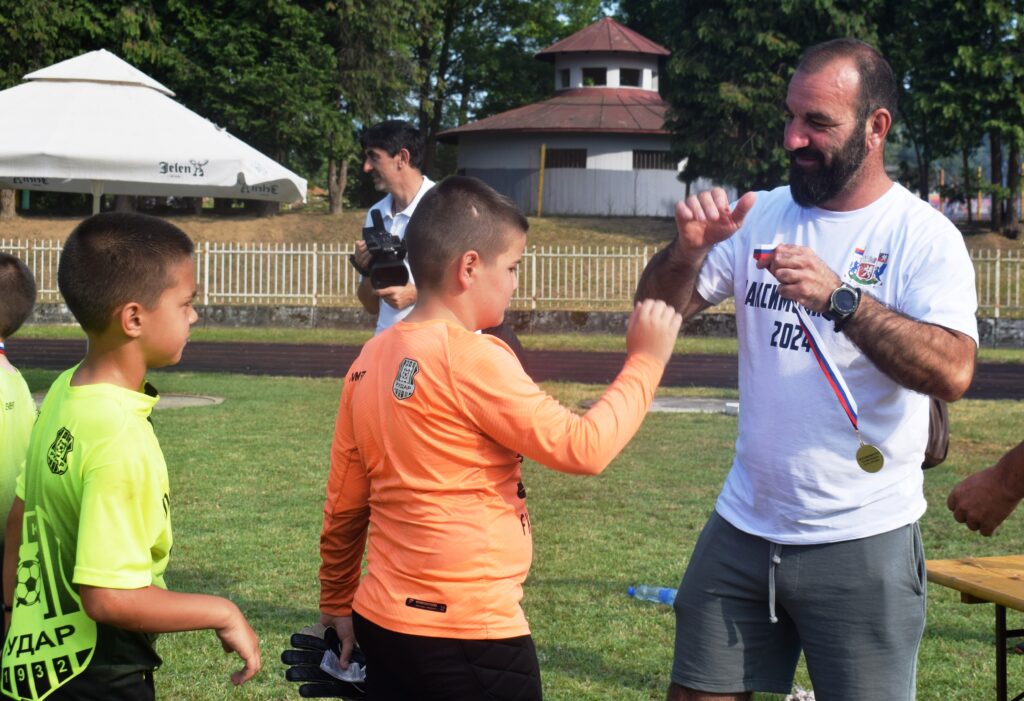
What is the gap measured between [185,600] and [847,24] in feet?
122

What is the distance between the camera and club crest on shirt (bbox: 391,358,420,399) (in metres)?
2.73

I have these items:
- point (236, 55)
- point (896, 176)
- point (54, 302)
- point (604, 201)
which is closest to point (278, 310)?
point (54, 302)

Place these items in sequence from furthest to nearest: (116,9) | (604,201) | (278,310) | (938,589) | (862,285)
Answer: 1. (604,201)
2. (116,9)
3. (278,310)
4. (938,589)
5. (862,285)

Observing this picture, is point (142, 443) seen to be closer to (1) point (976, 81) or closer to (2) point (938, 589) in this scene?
(2) point (938, 589)

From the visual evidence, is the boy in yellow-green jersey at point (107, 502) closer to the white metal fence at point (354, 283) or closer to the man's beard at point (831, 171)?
the man's beard at point (831, 171)

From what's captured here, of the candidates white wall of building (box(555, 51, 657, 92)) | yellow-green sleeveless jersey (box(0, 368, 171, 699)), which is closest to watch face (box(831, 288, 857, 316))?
yellow-green sleeveless jersey (box(0, 368, 171, 699))

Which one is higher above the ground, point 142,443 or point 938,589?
point 142,443

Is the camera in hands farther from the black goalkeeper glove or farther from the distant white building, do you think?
the distant white building

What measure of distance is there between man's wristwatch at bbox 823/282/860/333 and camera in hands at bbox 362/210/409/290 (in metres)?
2.71

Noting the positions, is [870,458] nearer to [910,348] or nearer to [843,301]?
[910,348]

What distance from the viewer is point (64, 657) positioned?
261 cm

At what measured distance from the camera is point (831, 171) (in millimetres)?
3217

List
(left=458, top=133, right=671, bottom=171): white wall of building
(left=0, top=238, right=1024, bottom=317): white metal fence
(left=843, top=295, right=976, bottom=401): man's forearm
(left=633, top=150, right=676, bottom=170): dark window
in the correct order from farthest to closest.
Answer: (left=633, top=150, right=676, bottom=170): dark window < (left=458, top=133, right=671, bottom=171): white wall of building < (left=0, top=238, right=1024, bottom=317): white metal fence < (left=843, top=295, right=976, bottom=401): man's forearm

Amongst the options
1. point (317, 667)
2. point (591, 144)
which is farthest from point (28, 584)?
point (591, 144)
